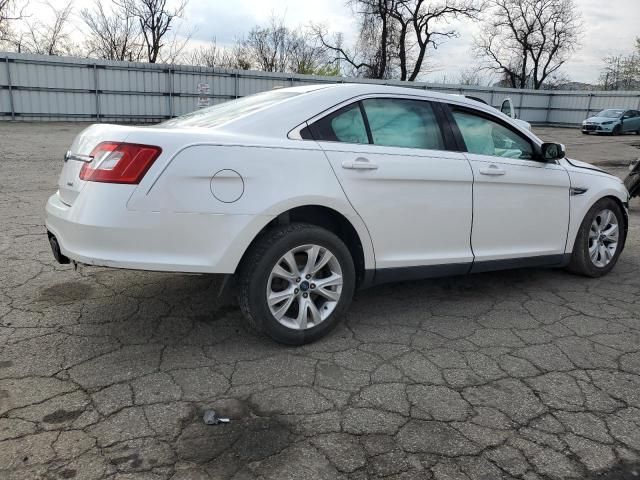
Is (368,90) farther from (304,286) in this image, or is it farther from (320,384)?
(320,384)

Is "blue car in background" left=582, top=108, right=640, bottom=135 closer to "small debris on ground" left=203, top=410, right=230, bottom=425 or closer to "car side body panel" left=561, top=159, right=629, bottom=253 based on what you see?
"car side body panel" left=561, top=159, right=629, bottom=253

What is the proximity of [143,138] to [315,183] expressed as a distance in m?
1.01

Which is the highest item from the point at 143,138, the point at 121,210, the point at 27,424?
the point at 143,138

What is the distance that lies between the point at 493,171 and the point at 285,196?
175cm

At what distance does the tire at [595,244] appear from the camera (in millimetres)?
4820

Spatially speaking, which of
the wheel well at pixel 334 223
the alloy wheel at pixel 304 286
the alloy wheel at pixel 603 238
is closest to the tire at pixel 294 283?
the alloy wheel at pixel 304 286

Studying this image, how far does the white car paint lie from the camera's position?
116 inches

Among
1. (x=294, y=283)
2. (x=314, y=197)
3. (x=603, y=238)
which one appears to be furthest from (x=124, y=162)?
(x=603, y=238)

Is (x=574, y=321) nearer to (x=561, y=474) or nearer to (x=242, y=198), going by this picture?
(x=561, y=474)

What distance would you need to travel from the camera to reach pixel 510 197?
417 centimetres

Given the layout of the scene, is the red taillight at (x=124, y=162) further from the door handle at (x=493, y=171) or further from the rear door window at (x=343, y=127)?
the door handle at (x=493, y=171)

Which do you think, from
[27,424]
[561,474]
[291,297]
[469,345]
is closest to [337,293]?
[291,297]

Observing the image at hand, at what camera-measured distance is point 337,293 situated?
3477 millimetres

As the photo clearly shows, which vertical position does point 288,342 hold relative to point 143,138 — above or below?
below
